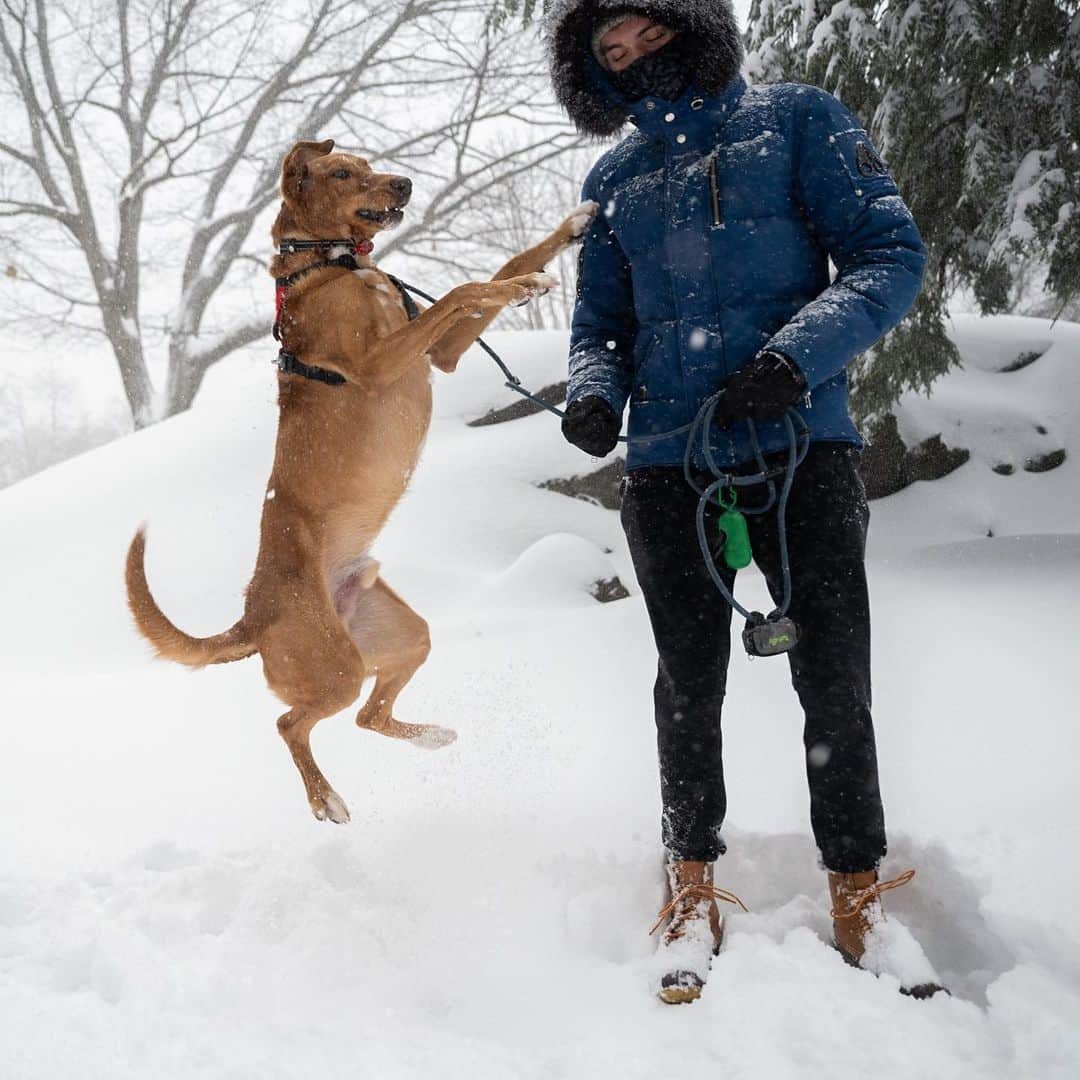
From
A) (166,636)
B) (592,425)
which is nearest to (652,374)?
(592,425)

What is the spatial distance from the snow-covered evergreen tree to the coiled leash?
3.15 metres

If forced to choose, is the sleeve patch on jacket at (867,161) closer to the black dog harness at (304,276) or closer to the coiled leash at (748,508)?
the coiled leash at (748,508)

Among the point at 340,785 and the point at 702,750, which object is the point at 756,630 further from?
the point at 340,785

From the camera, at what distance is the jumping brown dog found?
2352mm

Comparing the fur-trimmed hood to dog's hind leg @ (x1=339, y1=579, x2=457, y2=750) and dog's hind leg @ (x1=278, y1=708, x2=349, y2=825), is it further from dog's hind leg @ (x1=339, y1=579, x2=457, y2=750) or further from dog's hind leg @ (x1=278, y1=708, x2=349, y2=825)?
dog's hind leg @ (x1=278, y1=708, x2=349, y2=825)

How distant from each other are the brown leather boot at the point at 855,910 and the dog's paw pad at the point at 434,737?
4.34 ft

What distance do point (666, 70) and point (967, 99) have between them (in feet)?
11.4

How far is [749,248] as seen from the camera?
167 cm

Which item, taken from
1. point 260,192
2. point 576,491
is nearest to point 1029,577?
point 576,491

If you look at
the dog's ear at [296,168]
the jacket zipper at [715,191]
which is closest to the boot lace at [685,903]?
the jacket zipper at [715,191]

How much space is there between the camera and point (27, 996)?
1.65 m

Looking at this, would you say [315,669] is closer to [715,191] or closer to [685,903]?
[685,903]

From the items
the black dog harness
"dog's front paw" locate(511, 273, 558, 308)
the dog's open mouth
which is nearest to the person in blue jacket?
"dog's front paw" locate(511, 273, 558, 308)

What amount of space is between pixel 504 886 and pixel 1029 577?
340cm
